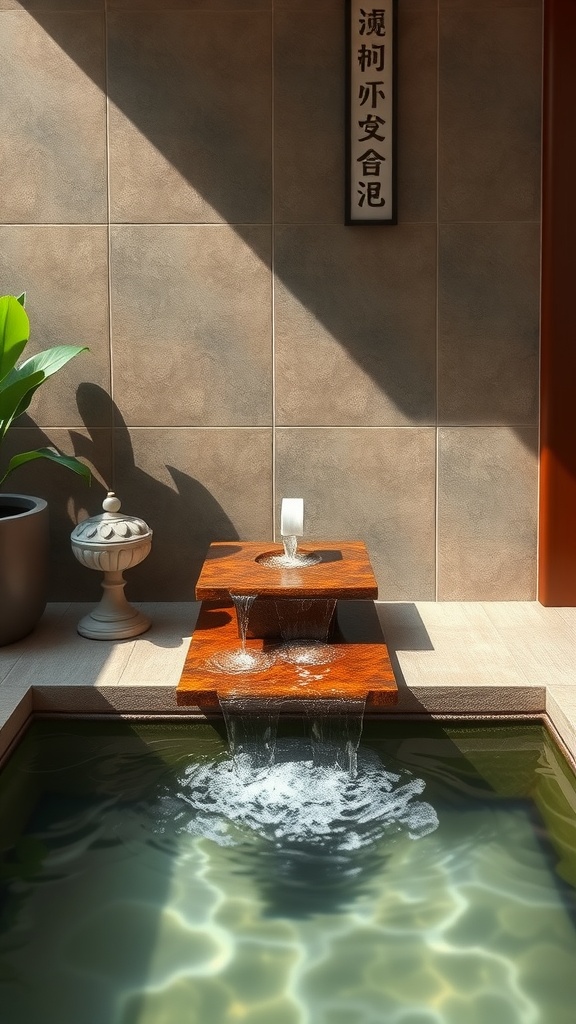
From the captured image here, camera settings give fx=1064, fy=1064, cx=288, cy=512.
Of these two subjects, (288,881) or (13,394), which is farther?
(13,394)

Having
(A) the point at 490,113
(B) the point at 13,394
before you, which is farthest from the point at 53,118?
(A) the point at 490,113

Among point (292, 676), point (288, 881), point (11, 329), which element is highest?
point (11, 329)

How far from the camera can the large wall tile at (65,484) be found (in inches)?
156

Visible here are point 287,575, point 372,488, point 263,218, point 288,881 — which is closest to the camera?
point 288,881

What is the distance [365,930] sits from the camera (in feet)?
6.98

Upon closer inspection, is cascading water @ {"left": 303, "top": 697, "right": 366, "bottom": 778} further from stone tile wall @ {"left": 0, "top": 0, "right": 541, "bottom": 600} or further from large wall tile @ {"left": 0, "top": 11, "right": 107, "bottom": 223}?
large wall tile @ {"left": 0, "top": 11, "right": 107, "bottom": 223}

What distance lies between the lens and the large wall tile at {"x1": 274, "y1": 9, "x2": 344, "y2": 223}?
147 inches

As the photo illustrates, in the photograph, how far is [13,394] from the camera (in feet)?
11.2

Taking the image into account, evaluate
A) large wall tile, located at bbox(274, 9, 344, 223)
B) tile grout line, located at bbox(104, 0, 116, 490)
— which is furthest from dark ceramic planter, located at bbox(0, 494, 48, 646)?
large wall tile, located at bbox(274, 9, 344, 223)

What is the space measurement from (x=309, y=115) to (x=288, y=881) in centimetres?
266

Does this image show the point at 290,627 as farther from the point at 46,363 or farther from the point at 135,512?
the point at 46,363

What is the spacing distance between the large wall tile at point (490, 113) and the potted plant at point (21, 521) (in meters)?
1.49

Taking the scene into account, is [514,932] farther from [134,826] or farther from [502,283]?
[502,283]

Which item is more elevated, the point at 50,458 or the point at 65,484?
the point at 50,458
